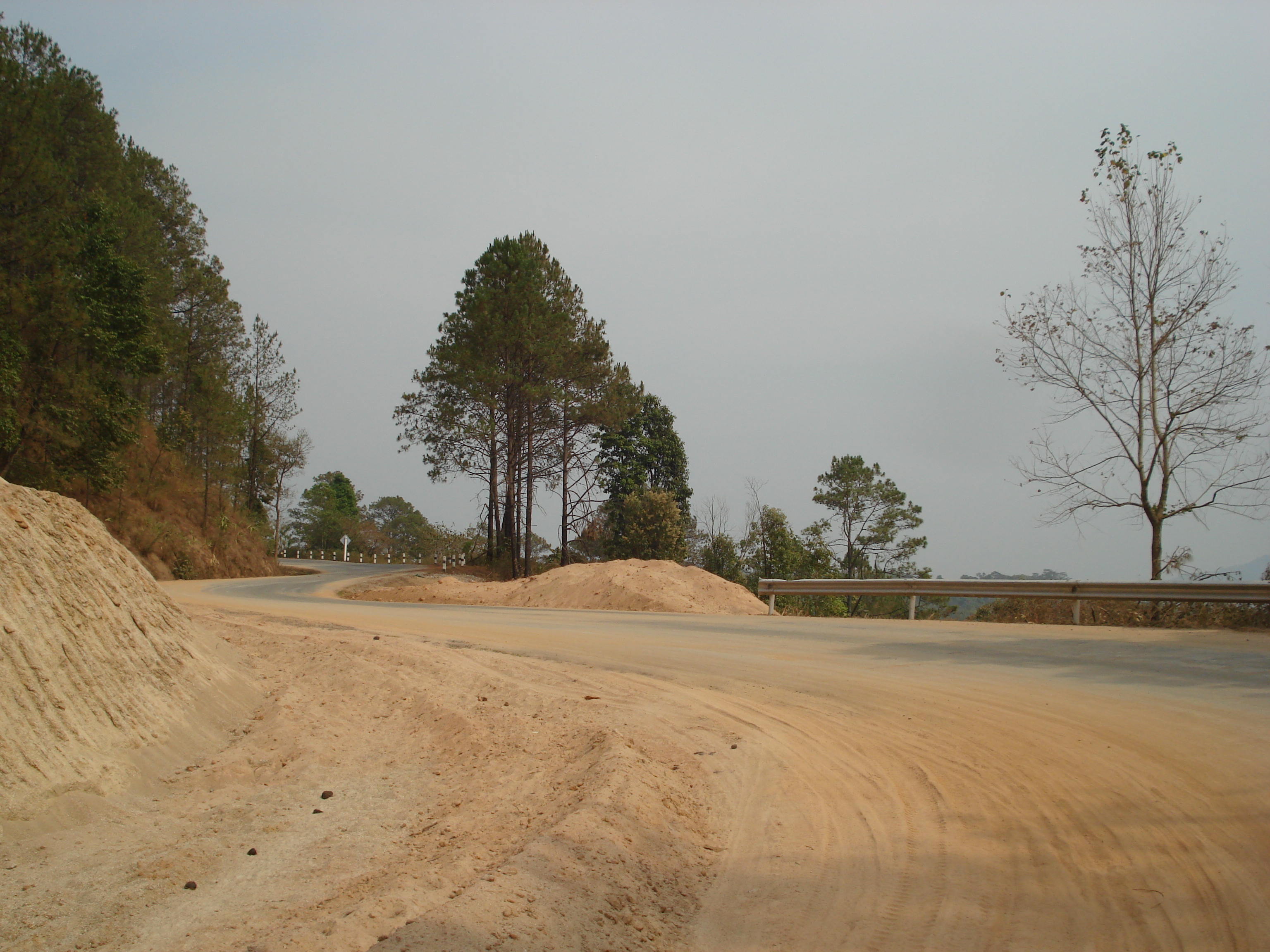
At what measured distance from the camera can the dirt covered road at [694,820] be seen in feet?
11.3

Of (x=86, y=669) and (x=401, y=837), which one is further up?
(x=86, y=669)

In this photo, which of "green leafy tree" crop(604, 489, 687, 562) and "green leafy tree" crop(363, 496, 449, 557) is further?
"green leafy tree" crop(363, 496, 449, 557)

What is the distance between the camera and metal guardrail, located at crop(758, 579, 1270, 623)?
44.0 ft

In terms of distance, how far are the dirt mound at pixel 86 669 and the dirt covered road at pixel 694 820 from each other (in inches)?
14.4

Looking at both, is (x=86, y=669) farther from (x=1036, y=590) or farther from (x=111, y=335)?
(x=111, y=335)

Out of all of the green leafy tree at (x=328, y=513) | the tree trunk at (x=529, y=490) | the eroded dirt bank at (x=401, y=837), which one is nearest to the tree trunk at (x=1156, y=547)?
the eroded dirt bank at (x=401, y=837)

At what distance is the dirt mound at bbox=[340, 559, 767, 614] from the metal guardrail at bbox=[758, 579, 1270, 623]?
3.06 metres

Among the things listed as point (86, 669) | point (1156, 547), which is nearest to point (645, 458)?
point (1156, 547)

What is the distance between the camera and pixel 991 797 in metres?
4.89

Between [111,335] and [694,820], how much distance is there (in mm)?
31826

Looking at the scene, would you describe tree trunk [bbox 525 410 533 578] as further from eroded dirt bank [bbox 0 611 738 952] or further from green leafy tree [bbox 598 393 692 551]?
eroded dirt bank [bbox 0 611 738 952]

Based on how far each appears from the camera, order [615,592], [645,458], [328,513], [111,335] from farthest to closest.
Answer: [328,513]
[645,458]
[111,335]
[615,592]

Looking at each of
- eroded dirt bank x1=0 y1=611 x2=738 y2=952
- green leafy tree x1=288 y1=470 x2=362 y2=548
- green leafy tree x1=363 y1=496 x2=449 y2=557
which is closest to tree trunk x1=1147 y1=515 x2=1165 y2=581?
eroded dirt bank x1=0 y1=611 x2=738 y2=952

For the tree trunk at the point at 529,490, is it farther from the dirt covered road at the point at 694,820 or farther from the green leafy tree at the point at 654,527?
the dirt covered road at the point at 694,820
